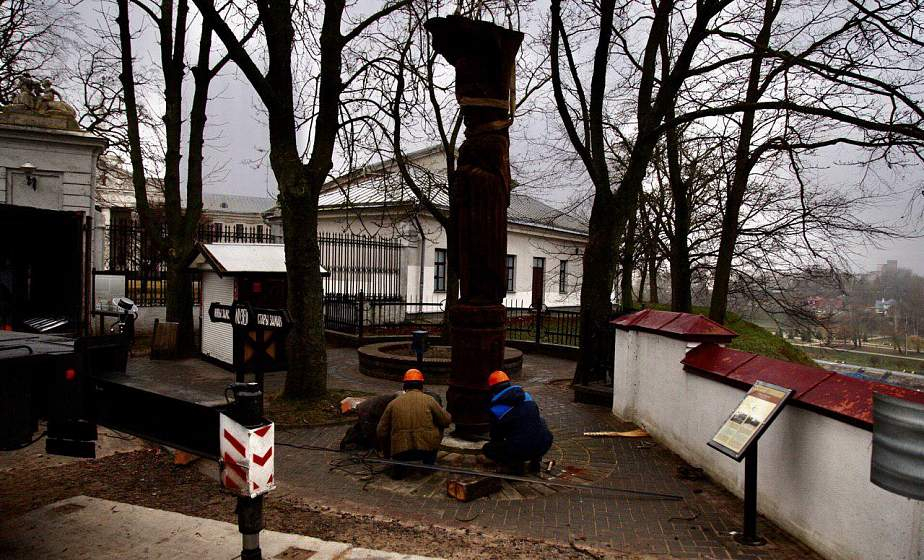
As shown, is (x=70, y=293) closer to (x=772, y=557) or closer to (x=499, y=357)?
(x=499, y=357)

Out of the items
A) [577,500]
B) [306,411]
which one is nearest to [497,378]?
[577,500]

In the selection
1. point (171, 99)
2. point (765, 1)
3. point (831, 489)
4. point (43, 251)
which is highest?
point (765, 1)

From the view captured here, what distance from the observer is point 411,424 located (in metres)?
6.58

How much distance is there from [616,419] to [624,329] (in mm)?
1494

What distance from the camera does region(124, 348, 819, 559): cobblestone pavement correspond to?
16.8 feet

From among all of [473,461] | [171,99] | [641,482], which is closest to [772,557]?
[641,482]

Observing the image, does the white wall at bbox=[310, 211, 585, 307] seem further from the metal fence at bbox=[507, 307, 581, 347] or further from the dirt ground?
the dirt ground

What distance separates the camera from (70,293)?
24.3ft

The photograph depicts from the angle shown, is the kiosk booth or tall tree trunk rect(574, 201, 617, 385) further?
the kiosk booth

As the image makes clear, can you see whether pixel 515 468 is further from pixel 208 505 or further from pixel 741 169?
pixel 741 169

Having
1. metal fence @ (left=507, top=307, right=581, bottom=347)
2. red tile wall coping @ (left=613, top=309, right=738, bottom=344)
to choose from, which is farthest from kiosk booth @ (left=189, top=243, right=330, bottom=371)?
red tile wall coping @ (left=613, top=309, right=738, bottom=344)

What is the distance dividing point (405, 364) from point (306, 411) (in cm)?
377

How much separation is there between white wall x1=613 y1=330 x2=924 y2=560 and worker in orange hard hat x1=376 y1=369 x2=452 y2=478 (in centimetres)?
294

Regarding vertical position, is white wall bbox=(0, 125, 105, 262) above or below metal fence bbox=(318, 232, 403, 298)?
above
